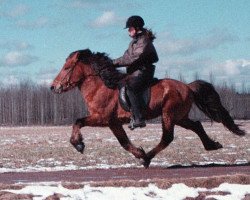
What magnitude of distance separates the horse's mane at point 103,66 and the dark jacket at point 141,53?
1.16ft

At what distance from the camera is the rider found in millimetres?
12789

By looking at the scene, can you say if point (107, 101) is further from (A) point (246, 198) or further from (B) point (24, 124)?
(B) point (24, 124)

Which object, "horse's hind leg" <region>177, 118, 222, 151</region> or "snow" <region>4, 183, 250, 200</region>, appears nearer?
"snow" <region>4, 183, 250, 200</region>

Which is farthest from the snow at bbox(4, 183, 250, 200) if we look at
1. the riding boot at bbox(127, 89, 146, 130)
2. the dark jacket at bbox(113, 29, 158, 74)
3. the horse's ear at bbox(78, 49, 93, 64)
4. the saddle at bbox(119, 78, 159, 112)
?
the horse's ear at bbox(78, 49, 93, 64)

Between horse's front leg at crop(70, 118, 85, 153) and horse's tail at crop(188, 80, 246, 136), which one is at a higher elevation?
horse's tail at crop(188, 80, 246, 136)

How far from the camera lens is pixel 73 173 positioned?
13039 mm

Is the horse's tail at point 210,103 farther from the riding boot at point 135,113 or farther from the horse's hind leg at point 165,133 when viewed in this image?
the riding boot at point 135,113

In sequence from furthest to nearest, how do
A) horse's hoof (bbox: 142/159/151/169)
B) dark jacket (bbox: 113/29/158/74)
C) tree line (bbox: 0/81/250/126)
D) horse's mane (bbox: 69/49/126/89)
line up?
tree line (bbox: 0/81/250/126) → horse's hoof (bbox: 142/159/151/169) → horse's mane (bbox: 69/49/126/89) → dark jacket (bbox: 113/29/158/74)

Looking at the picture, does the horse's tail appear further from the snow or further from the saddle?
the snow

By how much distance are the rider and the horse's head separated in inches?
41.7

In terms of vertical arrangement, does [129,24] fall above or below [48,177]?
above

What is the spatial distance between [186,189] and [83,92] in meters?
4.16

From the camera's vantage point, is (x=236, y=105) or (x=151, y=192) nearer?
(x=151, y=192)

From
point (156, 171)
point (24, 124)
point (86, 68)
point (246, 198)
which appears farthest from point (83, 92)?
point (24, 124)
